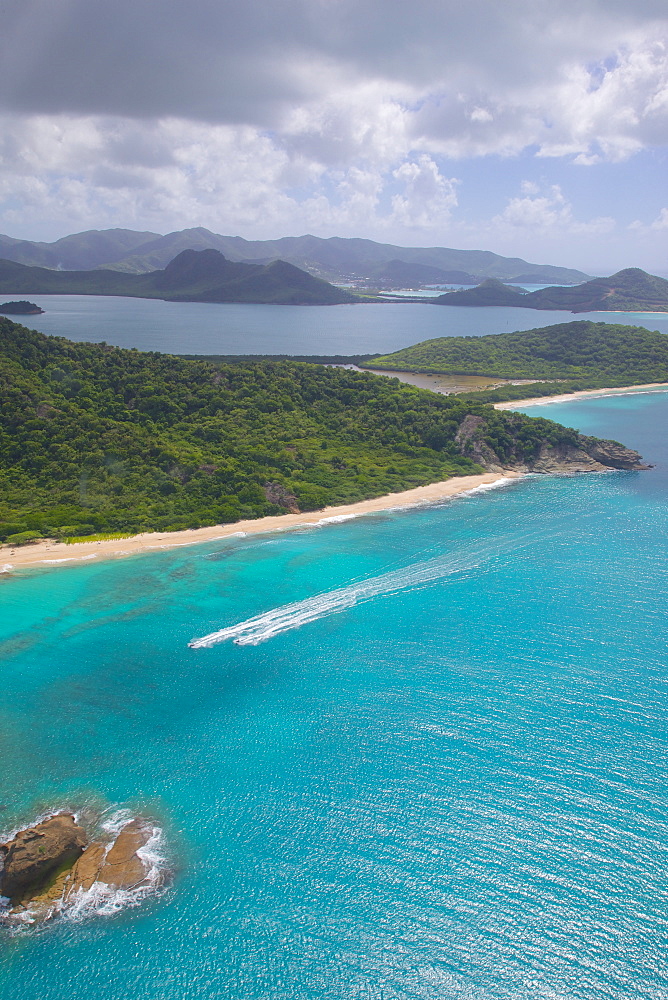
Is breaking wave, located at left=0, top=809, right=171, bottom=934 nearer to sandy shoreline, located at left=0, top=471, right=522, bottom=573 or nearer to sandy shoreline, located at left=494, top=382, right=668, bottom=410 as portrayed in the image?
sandy shoreline, located at left=0, top=471, right=522, bottom=573

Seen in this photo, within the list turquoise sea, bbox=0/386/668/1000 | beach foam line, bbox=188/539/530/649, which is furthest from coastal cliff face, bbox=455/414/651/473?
turquoise sea, bbox=0/386/668/1000

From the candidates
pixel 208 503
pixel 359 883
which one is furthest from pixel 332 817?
pixel 208 503

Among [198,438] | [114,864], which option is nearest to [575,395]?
[198,438]

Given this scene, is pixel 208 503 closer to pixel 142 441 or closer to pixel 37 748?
pixel 142 441

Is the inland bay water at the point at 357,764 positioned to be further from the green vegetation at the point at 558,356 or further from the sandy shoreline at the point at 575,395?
the green vegetation at the point at 558,356

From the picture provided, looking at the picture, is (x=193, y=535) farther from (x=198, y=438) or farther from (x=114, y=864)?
(x=114, y=864)
